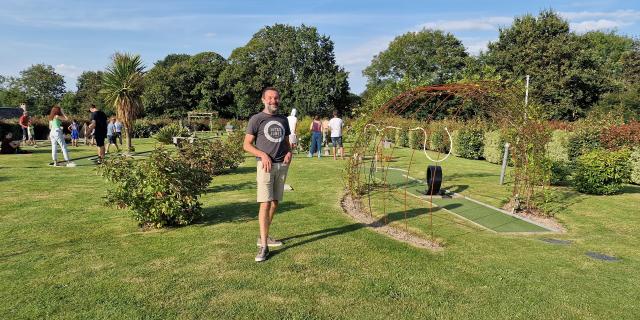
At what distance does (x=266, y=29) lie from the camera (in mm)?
62219

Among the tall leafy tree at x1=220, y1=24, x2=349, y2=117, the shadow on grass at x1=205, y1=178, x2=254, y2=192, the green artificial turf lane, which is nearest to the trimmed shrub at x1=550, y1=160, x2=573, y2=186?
the green artificial turf lane

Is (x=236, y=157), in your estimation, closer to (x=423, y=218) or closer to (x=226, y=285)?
(x=423, y=218)

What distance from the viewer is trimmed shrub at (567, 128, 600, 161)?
14859 millimetres

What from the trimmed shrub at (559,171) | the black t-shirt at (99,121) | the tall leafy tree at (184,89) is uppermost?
the tall leafy tree at (184,89)

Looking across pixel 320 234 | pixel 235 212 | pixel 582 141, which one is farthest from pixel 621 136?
pixel 235 212

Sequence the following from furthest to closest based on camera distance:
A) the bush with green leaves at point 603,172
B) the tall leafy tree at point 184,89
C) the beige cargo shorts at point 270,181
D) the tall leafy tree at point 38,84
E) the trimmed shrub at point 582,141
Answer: the tall leafy tree at point 38,84 → the tall leafy tree at point 184,89 → the trimmed shrub at point 582,141 → the bush with green leaves at point 603,172 → the beige cargo shorts at point 270,181

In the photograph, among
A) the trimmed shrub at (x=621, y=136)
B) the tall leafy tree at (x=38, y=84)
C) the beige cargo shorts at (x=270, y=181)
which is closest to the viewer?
the beige cargo shorts at (x=270, y=181)

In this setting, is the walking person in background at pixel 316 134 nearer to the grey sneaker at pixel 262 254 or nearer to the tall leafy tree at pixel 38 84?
the grey sneaker at pixel 262 254

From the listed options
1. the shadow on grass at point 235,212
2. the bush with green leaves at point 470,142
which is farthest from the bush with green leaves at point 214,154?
the bush with green leaves at point 470,142

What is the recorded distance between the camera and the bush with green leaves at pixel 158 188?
5.78 meters

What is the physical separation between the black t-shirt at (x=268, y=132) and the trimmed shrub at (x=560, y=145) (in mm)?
14281

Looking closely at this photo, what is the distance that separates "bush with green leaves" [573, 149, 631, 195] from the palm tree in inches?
822

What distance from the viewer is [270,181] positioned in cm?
477

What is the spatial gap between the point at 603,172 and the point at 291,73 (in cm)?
5271
